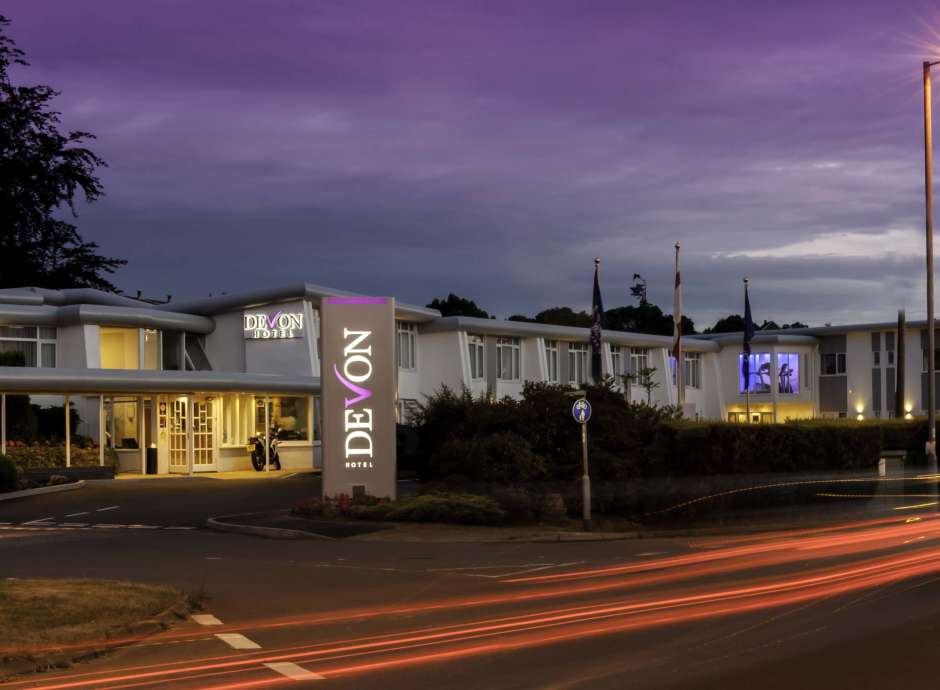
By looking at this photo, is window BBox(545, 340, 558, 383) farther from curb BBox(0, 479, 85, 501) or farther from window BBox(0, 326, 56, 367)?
curb BBox(0, 479, 85, 501)

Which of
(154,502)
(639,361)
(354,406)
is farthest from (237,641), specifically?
(639,361)

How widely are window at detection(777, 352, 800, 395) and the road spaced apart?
5142cm

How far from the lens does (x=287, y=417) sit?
4525cm

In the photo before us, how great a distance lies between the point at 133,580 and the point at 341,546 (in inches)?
237

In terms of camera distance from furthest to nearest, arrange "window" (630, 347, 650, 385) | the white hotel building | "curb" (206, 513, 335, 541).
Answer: "window" (630, 347, 650, 385)
the white hotel building
"curb" (206, 513, 335, 541)

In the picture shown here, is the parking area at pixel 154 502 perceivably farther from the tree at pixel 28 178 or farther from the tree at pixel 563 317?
the tree at pixel 563 317

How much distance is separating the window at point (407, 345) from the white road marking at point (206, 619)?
3839 cm

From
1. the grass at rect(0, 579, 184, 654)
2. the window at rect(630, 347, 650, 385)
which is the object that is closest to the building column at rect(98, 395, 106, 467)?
the grass at rect(0, 579, 184, 654)

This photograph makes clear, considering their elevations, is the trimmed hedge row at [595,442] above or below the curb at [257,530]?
above

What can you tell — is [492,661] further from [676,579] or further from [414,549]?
[414,549]

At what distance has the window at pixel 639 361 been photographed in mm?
65800

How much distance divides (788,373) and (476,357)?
2539 centimetres

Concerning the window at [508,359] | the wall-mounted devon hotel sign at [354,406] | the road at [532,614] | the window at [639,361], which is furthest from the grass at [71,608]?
the window at [639,361]

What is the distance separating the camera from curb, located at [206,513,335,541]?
917 inches
